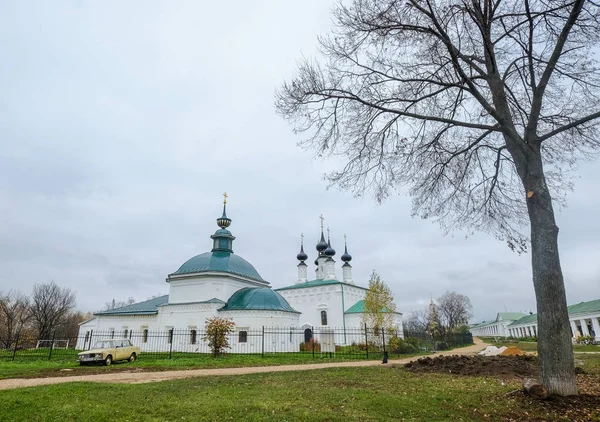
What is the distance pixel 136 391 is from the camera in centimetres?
878

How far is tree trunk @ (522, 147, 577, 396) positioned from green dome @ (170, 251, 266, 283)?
1079 inches

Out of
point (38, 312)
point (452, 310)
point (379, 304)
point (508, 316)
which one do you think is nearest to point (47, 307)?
point (38, 312)

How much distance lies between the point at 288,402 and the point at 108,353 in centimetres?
1412

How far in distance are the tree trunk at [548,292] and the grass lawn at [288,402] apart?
701mm

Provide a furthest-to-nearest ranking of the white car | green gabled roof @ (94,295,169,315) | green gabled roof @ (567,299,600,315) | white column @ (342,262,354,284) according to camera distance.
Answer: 1. white column @ (342,262,354,284)
2. green gabled roof @ (567,299,600,315)
3. green gabled roof @ (94,295,169,315)
4. the white car

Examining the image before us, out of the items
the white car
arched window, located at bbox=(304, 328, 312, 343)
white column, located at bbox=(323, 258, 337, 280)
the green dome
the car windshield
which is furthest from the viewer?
white column, located at bbox=(323, 258, 337, 280)

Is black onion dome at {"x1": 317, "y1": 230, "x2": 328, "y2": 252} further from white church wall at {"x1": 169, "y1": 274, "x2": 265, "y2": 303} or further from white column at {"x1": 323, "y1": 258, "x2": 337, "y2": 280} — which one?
white church wall at {"x1": 169, "y1": 274, "x2": 265, "y2": 303}

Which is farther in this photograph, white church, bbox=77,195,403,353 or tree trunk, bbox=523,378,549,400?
white church, bbox=77,195,403,353

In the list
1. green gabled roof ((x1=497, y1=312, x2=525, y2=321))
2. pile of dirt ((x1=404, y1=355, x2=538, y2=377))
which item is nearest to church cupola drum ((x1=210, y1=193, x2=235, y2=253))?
pile of dirt ((x1=404, y1=355, x2=538, y2=377))

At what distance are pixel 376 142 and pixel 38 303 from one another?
53651 mm

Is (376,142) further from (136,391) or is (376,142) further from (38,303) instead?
(38,303)

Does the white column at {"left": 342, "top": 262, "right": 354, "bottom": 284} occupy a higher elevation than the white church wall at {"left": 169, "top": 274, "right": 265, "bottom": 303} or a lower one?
higher

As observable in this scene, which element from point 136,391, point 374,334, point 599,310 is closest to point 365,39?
point 136,391

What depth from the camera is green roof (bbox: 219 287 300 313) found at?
95.0 feet
